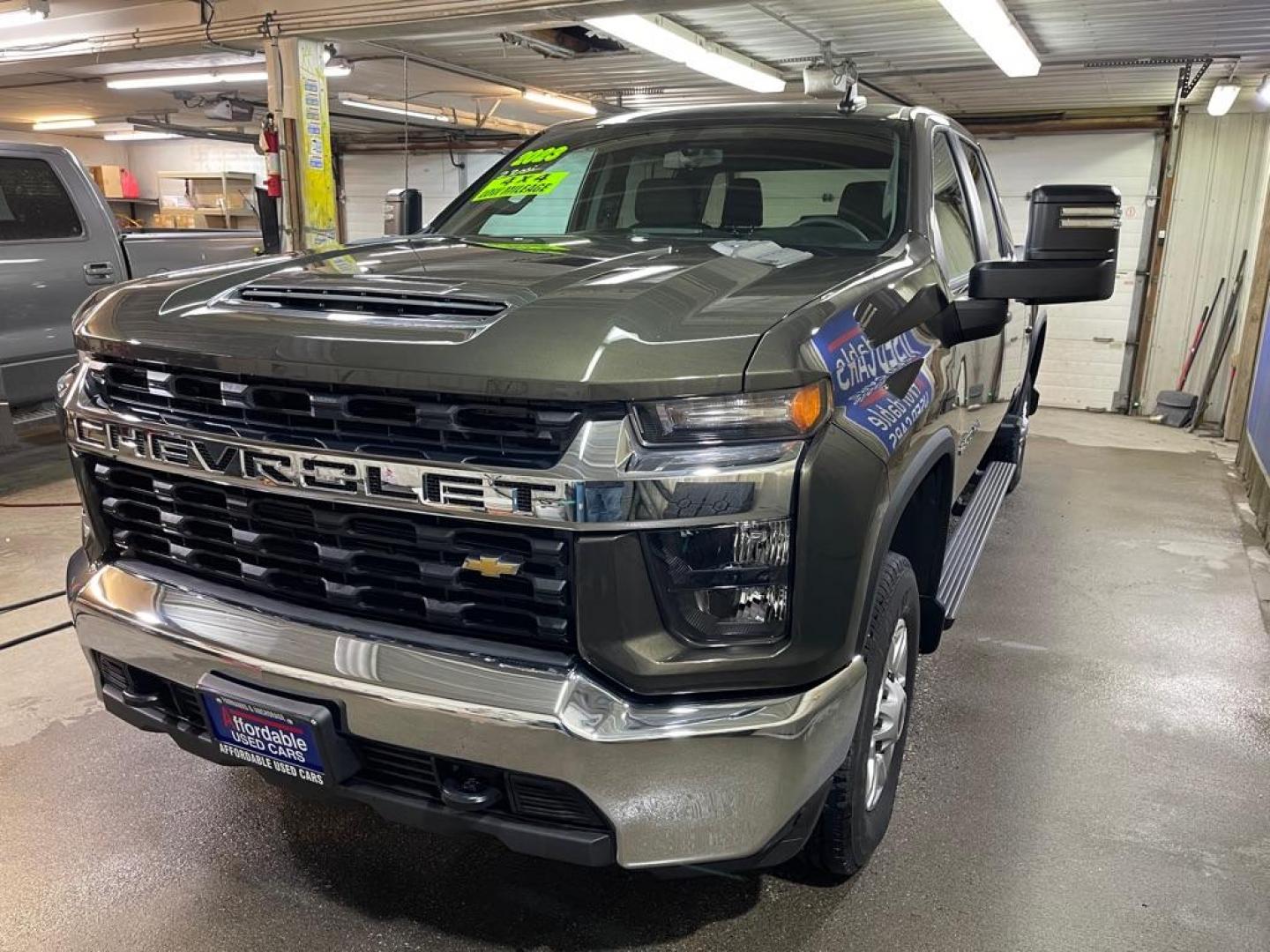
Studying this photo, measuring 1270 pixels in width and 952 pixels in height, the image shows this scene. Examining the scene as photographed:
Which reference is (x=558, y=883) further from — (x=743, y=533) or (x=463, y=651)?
(x=743, y=533)

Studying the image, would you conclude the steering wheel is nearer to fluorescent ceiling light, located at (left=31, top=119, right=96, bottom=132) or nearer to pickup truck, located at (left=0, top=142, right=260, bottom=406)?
pickup truck, located at (left=0, top=142, right=260, bottom=406)

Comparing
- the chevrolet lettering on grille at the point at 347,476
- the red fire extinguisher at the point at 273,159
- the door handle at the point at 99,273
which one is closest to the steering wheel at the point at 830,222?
the chevrolet lettering on grille at the point at 347,476

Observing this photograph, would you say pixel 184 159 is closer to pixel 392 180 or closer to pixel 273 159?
pixel 392 180

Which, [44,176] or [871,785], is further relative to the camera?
[44,176]

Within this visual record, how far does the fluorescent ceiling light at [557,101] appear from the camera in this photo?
34.8 ft

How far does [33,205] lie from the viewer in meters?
5.70

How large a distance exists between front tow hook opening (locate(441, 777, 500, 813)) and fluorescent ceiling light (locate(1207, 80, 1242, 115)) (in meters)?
9.16

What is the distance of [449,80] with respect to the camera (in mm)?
10195

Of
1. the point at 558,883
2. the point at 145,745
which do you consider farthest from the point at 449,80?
the point at 558,883

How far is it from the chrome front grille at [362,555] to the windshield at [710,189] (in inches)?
52.4

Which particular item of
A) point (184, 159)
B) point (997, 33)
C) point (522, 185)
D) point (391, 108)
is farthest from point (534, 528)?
point (184, 159)

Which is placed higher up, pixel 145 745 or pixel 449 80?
pixel 449 80

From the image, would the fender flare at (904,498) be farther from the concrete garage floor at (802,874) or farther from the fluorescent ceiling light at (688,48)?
the fluorescent ceiling light at (688,48)

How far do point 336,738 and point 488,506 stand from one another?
0.55 meters
